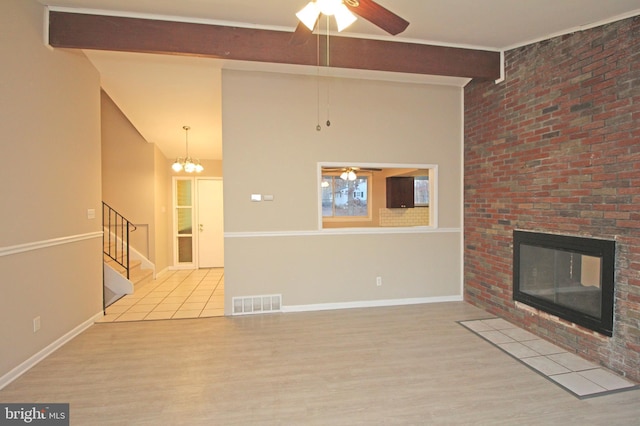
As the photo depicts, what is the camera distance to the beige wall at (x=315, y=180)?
157 inches

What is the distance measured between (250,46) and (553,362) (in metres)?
4.12

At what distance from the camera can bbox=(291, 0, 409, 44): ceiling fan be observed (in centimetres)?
183

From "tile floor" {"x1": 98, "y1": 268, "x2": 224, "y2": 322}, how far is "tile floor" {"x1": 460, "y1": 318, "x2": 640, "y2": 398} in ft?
10.5

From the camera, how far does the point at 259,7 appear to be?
9.47 ft

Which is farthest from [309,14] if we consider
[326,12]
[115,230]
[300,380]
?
[115,230]

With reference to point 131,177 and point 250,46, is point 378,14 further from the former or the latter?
point 131,177

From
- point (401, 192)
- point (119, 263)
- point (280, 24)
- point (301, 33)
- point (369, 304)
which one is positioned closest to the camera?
point (301, 33)

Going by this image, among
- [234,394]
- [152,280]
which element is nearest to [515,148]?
[234,394]

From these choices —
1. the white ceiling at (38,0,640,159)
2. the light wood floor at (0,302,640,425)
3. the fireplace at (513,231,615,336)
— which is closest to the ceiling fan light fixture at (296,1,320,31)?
the white ceiling at (38,0,640,159)

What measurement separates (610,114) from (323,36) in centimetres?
269

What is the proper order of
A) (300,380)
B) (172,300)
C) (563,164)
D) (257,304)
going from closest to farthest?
1. (300,380)
2. (563,164)
3. (257,304)
4. (172,300)

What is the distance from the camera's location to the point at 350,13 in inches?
75.1

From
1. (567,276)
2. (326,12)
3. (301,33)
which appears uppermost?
(301,33)

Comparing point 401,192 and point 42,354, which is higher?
point 401,192
